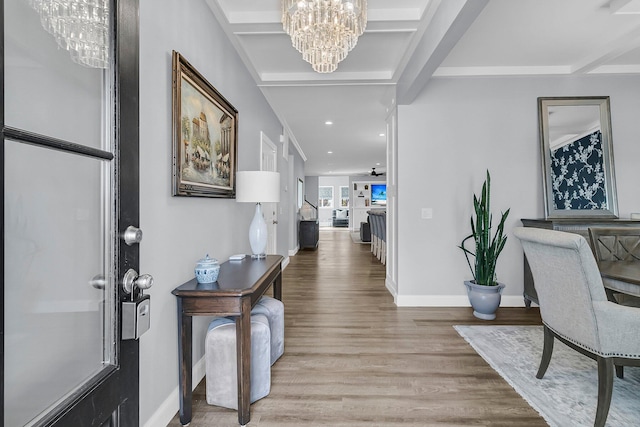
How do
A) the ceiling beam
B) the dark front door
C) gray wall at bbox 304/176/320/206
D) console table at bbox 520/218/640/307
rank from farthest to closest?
gray wall at bbox 304/176/320/206 < console table at bbox 520/218/640/307 < the ceiling beam < the dark front door

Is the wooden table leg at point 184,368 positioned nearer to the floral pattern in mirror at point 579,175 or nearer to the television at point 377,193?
the floral pattern in mirror at point 579,175

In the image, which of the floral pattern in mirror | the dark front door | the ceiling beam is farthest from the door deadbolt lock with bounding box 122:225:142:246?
the floral pattern in mirror

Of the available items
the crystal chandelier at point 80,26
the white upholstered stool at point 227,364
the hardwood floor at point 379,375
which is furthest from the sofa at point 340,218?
the crystal chandelier at point 80,26

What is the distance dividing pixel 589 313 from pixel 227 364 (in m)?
1.87

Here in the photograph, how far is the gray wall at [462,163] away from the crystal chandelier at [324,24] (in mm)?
1782

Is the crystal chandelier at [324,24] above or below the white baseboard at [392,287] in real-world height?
above

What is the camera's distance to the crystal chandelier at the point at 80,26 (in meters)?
0.71

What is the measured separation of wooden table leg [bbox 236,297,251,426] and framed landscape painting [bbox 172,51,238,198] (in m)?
0.74

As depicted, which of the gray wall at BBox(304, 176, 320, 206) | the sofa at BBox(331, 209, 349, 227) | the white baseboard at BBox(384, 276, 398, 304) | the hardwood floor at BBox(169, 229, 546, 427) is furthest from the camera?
the sofa at BBox(331, 209, 349, 227)

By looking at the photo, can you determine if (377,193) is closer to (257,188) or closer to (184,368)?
(257,188)

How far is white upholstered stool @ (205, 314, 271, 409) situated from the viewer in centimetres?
174

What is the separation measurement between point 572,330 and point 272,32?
9.30 ft

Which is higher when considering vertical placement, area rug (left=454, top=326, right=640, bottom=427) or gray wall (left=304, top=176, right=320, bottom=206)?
gray wall (left=304, top=176, right=320, bottom=206)

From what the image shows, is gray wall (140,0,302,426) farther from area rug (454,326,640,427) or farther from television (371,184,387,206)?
television (371,184,387,206)
